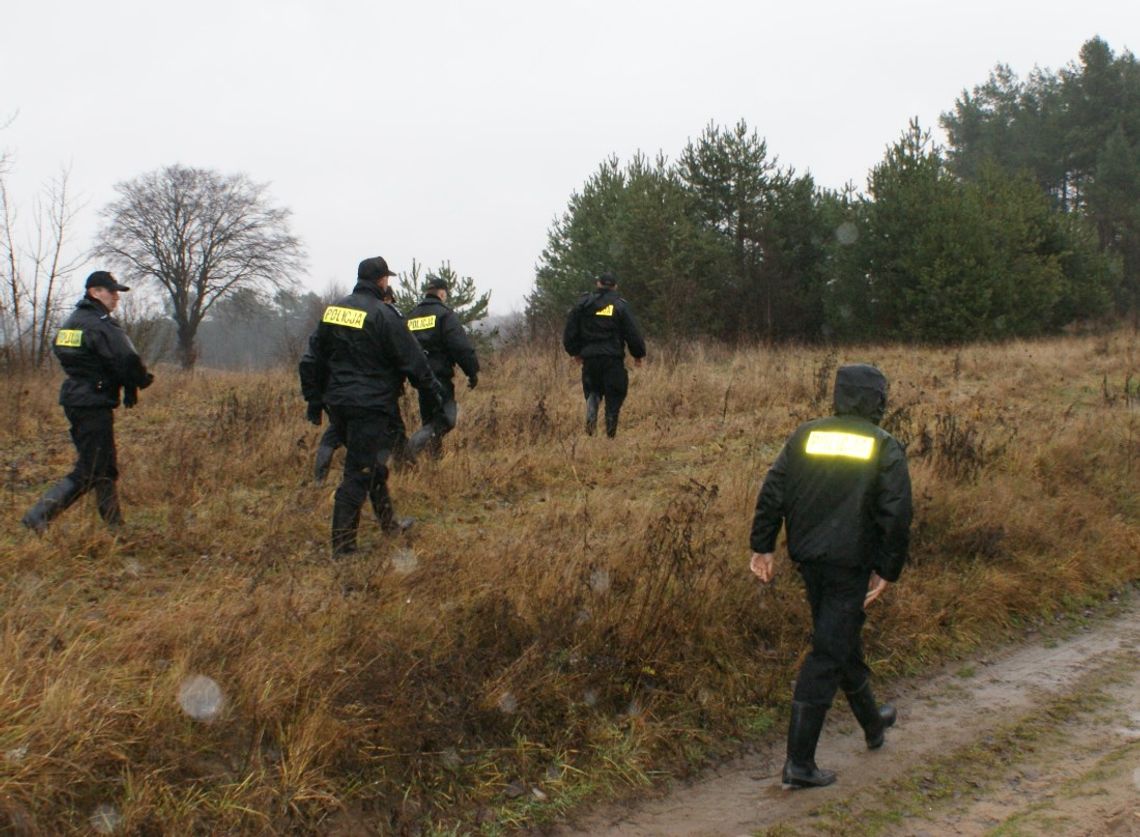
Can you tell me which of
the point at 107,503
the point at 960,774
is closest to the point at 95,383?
the point at 107,503

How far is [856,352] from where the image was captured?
64.6ft

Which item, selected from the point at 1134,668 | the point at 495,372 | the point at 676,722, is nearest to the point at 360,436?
the point at 676,722

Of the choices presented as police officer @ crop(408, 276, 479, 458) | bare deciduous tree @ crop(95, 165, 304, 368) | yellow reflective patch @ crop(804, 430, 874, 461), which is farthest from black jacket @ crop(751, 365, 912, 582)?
bare deciduous tree @ crop(95, 165, 304, 368)

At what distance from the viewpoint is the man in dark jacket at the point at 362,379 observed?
563cm

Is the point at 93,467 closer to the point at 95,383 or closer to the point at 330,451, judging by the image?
the point at 95,383

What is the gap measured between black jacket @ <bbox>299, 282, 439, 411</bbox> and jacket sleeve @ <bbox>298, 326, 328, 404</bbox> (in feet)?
0.26

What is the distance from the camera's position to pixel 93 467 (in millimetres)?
5793

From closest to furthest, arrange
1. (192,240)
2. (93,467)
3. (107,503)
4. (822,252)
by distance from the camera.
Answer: (93,467) < (107,503) < (822,252) < (192,240)

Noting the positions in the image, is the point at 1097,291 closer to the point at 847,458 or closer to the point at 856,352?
the point at 856,352

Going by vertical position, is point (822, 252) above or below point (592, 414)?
above

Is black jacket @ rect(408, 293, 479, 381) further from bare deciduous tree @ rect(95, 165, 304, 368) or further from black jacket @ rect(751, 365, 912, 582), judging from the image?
bare deciduous tree @ rect(95, 165, 304, 368)

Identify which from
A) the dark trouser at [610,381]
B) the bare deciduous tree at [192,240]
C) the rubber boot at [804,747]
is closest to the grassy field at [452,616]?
the rubber boot at [804,747]

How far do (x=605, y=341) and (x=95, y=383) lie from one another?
16.7 feet

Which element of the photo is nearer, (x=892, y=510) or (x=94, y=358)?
(x=892, y=510)
